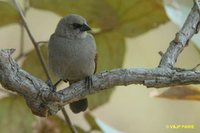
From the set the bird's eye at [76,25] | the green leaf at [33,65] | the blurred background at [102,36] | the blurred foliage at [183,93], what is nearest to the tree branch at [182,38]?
the blurred background at [102,36]

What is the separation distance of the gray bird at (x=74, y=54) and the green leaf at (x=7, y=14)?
0.73ft

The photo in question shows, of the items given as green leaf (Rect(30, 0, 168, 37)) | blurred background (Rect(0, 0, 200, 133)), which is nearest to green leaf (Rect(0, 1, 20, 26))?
blurred background (Rect(0, 0, 200, 133))

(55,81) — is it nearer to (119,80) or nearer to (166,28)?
(119,80)

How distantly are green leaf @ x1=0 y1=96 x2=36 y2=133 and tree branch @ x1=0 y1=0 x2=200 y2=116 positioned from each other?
20.1 inches

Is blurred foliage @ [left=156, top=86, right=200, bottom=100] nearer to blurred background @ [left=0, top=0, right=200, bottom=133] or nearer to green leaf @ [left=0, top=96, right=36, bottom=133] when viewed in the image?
blurred background @ [left=0, top=0, right=200, bottom=133]

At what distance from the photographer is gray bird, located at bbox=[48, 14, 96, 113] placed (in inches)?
102

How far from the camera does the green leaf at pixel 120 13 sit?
2572mm

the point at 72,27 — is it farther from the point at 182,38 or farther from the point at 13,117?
the point at 182,38

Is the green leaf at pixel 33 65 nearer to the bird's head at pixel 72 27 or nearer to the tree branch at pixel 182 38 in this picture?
the bird's head at pixel 72 27

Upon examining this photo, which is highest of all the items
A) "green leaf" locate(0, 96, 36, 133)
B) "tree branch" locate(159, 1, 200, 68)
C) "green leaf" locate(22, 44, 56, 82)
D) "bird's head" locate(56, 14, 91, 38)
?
"tree branch" locate(159, 1, 200, 68)

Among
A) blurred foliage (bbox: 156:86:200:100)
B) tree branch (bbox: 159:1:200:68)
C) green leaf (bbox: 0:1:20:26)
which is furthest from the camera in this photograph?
green leaf (bbox: 0:1:20:26)

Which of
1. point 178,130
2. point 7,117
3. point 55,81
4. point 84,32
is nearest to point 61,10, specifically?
point 84,32

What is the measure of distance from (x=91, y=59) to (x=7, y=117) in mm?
501

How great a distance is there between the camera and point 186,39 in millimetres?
2318
